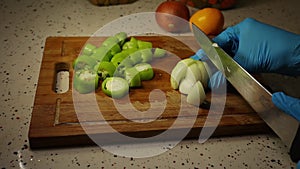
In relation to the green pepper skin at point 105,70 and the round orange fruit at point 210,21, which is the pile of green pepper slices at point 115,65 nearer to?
the green pepper skin at point 105,70

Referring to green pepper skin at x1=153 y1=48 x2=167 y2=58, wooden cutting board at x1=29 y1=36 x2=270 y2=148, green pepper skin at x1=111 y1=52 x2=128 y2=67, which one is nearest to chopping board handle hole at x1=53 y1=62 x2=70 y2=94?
wooden cutting board at x1=29 y1=36 x2=270 y2=148

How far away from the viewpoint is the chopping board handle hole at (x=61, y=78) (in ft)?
3.28

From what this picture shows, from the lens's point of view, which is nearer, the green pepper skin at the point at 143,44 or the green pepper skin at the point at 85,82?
the green pepper skin at the point at 85,82

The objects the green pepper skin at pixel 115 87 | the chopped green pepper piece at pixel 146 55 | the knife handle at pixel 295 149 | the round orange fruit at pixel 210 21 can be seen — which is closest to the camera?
the knife handle at pixel 295 149

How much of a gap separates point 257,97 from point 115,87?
32cm

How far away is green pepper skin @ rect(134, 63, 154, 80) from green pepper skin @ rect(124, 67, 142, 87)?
0.07 ft

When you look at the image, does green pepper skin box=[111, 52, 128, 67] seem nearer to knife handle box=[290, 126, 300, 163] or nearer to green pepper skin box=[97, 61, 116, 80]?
green pepper skin box=[97, 61, 116, 80]

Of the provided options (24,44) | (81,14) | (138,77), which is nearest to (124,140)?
(138,77)

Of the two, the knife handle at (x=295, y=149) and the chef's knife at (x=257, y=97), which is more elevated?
the chef's knife at (x=257, y=97)

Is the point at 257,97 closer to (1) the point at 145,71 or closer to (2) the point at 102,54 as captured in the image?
(1) the point at 145,71

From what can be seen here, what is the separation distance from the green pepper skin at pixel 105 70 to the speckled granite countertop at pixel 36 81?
7.1 inches

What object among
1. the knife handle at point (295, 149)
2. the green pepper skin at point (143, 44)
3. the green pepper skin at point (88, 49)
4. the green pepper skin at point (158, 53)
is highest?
the green pepper skin at point (143, 44)

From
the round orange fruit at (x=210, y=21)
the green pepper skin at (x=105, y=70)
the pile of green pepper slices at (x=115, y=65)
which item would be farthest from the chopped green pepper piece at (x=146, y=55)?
the round orange fruit at (x=210, y=21)

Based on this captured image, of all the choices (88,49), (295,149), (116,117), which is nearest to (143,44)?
(88,49)
